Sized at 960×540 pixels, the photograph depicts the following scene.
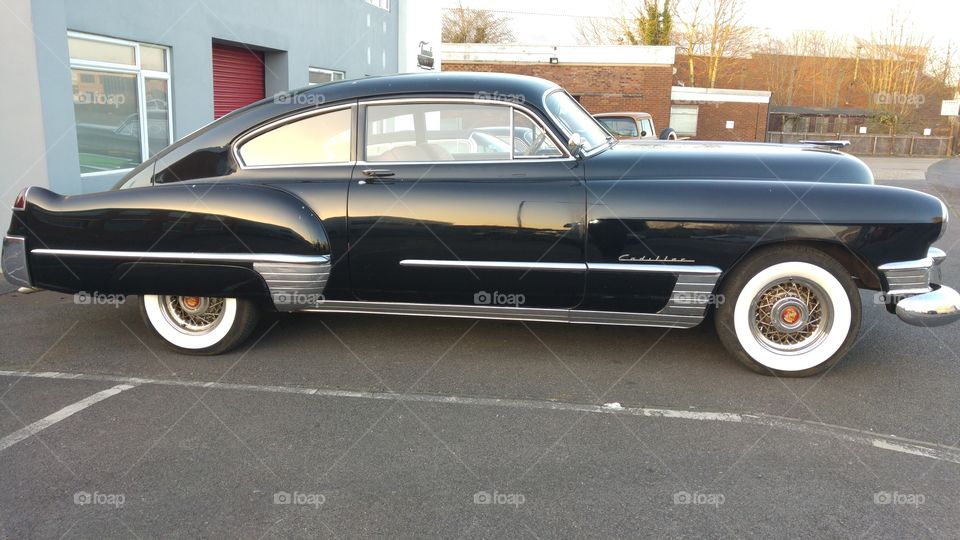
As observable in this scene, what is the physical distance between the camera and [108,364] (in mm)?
4461

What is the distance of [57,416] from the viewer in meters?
3.68

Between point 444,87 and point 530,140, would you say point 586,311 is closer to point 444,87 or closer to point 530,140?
point 530,140

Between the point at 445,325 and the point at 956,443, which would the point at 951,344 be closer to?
the point at 956,443

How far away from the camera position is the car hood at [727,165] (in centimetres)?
425

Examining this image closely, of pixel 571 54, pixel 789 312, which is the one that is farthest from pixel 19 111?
pixel 571 54

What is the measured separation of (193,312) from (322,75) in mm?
11092

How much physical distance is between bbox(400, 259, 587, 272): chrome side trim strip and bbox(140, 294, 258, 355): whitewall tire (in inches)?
45.6

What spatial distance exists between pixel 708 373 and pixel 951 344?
1.89 meters

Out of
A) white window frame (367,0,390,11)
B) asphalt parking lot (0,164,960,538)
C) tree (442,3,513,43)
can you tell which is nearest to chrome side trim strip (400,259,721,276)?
asphalt parking lot (0,164,960,538)

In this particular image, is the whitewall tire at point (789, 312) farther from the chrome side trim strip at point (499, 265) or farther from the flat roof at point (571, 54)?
the flat roof at point (571, 54)

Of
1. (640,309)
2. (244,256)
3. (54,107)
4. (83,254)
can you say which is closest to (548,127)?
(640,309)

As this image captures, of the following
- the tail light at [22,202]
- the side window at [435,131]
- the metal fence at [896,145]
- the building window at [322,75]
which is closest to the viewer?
the side window at [435,131]

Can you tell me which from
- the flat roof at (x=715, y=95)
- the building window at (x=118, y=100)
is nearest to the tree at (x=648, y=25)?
the flat roof at (x=715, y=95)

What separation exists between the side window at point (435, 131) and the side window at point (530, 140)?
0.07 meters
